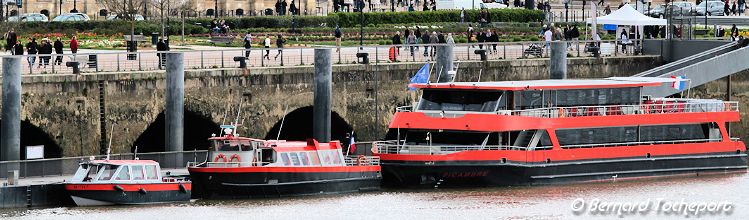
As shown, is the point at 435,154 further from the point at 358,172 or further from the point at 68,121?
the point at 68,121

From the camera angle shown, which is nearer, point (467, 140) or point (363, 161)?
point (363, 161)

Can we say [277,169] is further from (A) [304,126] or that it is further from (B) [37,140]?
(A) [304,126]

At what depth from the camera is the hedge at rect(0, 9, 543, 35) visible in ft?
286

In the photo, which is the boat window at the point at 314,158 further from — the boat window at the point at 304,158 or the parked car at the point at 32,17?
the parked car at the point at 32,17

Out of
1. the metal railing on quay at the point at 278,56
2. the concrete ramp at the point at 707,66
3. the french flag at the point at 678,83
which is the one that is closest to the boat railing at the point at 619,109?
the french flag at the point at 678,83

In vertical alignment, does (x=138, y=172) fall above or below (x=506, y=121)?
below

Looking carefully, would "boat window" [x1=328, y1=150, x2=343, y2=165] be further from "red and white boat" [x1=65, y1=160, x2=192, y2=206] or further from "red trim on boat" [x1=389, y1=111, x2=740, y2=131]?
"red and white boat" [x1=65, y1=160, x2=192, y2=206]

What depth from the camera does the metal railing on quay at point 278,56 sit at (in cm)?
6359

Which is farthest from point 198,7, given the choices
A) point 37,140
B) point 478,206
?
point 478,206

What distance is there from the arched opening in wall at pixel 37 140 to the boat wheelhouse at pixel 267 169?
15.5ft

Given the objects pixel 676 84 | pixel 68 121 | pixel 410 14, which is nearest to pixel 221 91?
pixel 68 121

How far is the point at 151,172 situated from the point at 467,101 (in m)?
10.5

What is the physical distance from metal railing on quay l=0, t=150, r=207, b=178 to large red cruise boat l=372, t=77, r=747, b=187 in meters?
6.14

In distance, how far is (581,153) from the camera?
65.1 meters
